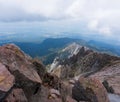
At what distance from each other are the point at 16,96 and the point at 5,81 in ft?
7.88

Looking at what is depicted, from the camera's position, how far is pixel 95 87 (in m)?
47.5

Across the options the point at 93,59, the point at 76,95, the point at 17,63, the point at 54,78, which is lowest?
the point at 93,59

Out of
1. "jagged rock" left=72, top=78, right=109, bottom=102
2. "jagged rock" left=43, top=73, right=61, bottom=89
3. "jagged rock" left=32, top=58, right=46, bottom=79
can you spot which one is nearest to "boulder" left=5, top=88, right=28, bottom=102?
"jagged rock" left=32, top=58, right=46, bottom=79

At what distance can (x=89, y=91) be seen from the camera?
4656 centimetres

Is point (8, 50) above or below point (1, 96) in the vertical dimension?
above

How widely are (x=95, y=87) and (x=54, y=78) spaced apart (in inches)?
244

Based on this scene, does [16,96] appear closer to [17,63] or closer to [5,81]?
[5,81]

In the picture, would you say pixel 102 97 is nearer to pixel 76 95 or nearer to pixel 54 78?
pixel 76 95

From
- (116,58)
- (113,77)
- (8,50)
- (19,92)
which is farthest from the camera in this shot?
(116,58)

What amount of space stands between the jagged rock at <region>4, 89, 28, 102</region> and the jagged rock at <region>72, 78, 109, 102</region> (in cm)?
1331

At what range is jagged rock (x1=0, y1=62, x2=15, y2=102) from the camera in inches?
1283

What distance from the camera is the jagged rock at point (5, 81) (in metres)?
32.6

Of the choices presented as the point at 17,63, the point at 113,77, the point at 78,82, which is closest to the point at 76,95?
the point at 78,82

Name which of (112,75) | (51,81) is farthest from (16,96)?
(112,75)
